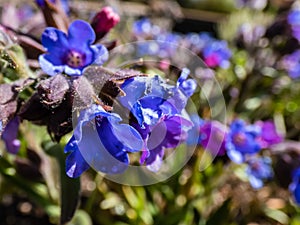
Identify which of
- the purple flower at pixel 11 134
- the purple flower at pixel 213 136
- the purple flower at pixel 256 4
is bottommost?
the purple flower at pixel 256 4

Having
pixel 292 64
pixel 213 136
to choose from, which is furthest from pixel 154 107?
pixel 292 64

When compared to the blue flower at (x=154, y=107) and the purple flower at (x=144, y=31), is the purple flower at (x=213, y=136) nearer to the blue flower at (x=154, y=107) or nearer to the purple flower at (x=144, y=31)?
the blue flower at (x=154, y=107)

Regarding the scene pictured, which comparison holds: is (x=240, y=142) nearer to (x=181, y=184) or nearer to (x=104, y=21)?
(x=181, y=184)

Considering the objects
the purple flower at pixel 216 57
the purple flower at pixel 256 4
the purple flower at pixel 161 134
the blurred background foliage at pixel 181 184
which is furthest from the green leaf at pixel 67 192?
the purple flower at pixel 256 4

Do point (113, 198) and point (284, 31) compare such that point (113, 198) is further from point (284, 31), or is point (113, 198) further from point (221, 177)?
point (284, 31)

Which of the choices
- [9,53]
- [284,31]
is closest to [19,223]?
[9,53]

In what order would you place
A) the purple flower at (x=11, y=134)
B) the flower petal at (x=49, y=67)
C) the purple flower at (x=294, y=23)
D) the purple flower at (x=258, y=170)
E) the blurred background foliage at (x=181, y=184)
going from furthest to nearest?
the purple flower at (x=294, y=23) < the purple flower at (x=258, y=170) < the blurred background foliage at (x=181, y=184) < the purple flower at (x=11, y=134) < the flower petal at (x=49, y=67)
